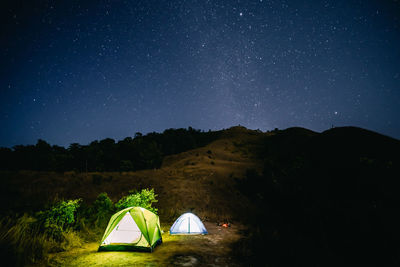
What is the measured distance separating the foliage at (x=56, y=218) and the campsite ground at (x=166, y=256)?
79 centimetres

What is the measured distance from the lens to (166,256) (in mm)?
6938

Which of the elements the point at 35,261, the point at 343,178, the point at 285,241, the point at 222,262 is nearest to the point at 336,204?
the point at 343,178

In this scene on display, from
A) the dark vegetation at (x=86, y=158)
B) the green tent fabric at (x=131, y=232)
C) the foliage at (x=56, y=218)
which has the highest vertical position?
the dark vegetation at (x=86, y=158)

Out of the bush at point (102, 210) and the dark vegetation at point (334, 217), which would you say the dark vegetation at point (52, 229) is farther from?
the dark vegetation at point (334, 217)

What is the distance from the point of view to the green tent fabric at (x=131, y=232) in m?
7.31

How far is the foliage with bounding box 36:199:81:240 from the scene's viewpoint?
7018 mm

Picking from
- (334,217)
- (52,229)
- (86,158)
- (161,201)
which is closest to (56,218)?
(52,229)

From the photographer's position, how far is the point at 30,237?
6.21 meters

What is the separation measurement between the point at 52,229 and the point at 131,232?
2602 millimetres

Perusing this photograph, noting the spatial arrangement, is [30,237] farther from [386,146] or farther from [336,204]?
[386,146]

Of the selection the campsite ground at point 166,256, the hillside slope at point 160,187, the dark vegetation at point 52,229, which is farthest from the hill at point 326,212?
the dark vegetation at point 52,229

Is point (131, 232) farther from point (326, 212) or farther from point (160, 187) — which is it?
point (160, 187)

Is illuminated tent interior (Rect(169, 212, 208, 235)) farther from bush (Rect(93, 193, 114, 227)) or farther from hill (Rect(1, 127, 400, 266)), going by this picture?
bush (Rect(93, 193, 114, 227))

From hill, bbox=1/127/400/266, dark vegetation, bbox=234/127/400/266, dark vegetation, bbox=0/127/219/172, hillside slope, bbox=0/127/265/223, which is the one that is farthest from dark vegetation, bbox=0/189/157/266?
dark vegetation, bbox=0/127/219/172
